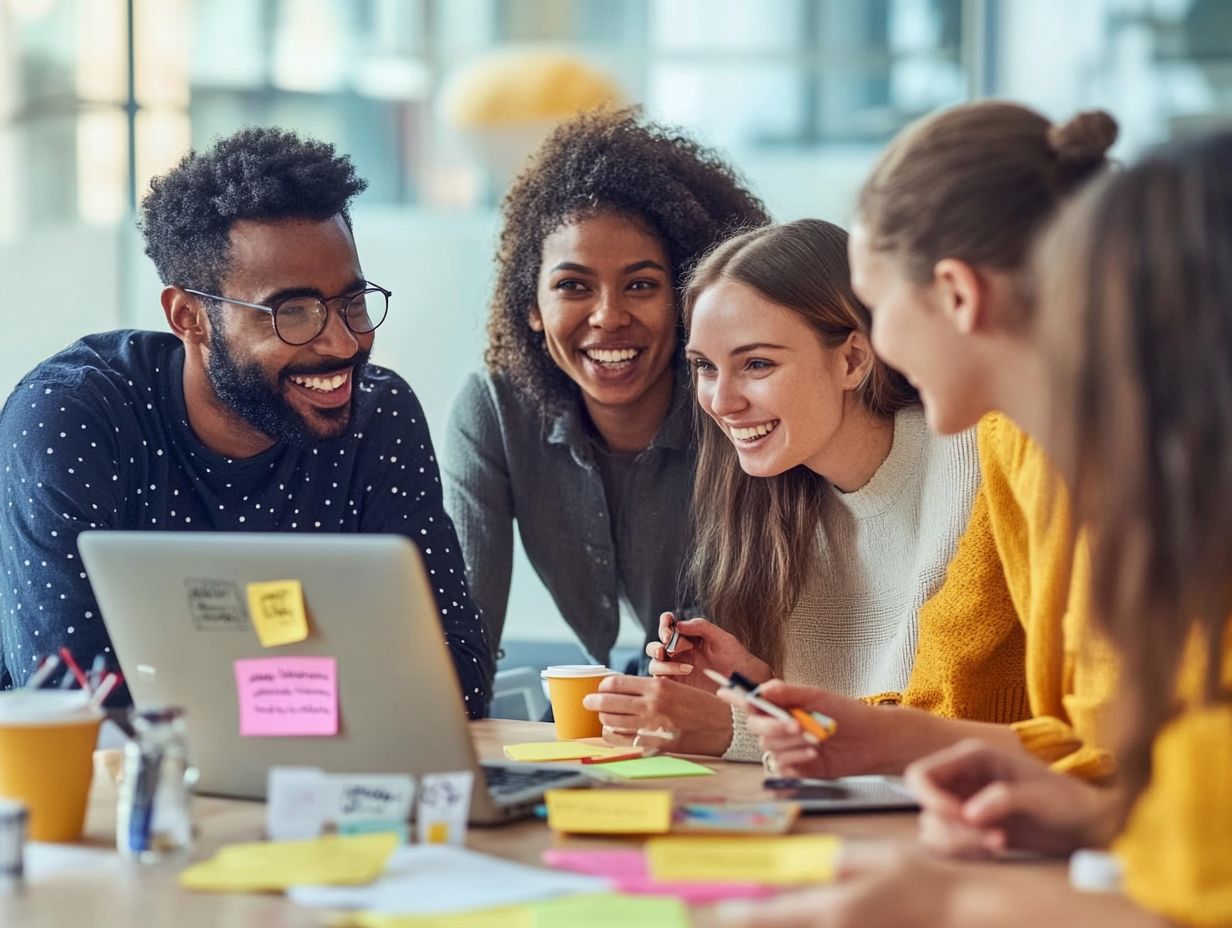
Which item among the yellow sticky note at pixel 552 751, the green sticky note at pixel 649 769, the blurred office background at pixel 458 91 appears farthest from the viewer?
the blurred office background at pixel 458 91

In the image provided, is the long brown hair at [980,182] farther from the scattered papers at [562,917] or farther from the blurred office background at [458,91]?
the blurred office background at [458,91]

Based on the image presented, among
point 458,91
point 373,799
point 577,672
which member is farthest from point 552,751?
point 458,91

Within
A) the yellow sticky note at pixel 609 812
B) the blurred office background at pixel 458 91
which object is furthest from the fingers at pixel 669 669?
the blurred office background at pixel 458 91

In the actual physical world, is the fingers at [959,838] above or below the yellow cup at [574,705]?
above

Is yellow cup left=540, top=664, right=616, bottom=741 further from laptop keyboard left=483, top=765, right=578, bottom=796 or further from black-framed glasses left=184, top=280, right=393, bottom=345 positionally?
black-framed glasses left=184, top=280, right=393, bottom=345

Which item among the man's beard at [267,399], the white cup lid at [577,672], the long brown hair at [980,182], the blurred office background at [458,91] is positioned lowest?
the white cup lid at [577,672]

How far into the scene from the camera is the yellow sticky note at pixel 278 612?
48.4 inches

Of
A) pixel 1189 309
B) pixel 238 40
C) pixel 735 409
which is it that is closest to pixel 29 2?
pixel 238 40

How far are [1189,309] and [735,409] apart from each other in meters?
1.09

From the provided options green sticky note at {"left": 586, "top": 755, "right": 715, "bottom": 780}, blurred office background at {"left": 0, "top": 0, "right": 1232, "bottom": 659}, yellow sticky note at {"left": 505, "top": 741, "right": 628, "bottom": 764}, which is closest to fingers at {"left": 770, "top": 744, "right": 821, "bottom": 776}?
green sticky note at {"left": 586, "top": 755, "right": 715, "bottom": 780}

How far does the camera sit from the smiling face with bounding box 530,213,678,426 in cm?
248

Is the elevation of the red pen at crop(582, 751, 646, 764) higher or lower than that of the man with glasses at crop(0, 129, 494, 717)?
lower

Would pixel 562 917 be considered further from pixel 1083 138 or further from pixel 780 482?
pixel 780 482

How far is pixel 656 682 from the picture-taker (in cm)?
166
